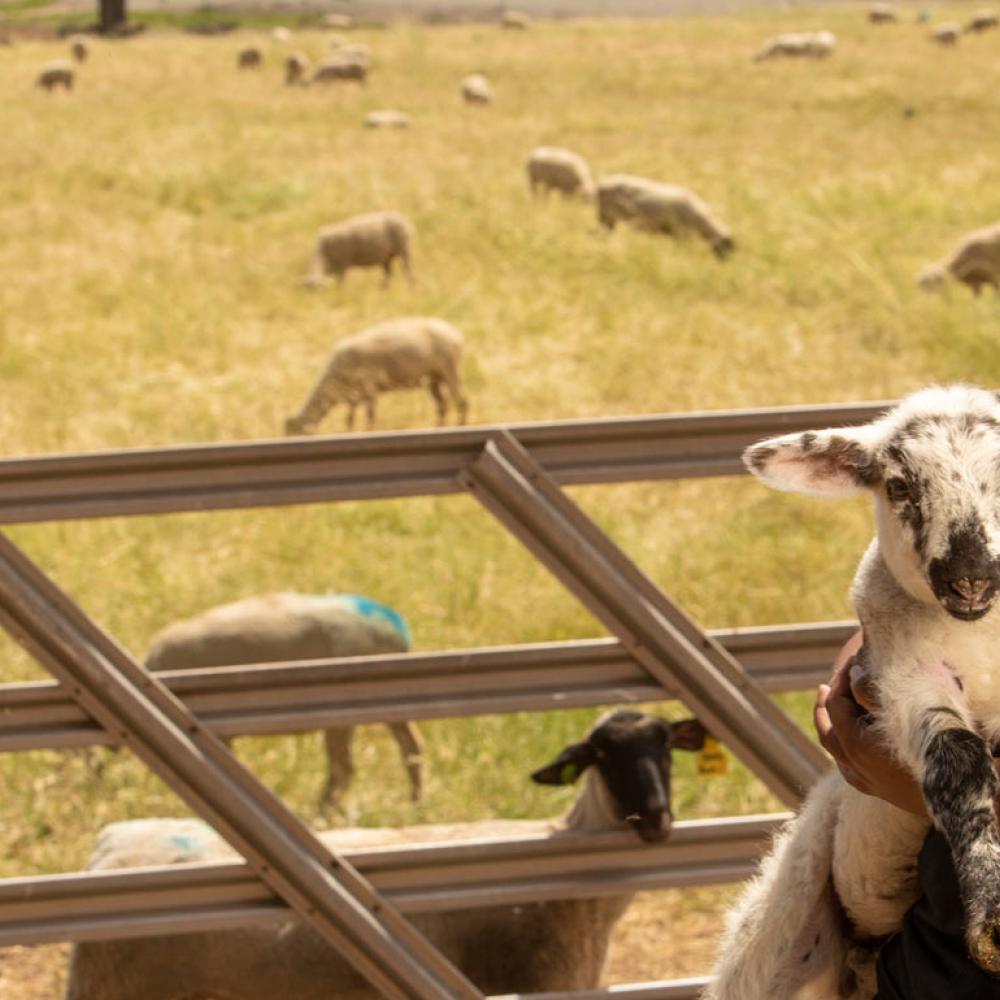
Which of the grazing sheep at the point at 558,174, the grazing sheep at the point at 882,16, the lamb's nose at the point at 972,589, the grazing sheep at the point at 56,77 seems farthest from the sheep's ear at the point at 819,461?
the grazing sheep at the point at 882,16

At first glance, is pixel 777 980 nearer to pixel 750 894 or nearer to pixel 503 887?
pixel 750 894

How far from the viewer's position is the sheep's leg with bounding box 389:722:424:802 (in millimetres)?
6547

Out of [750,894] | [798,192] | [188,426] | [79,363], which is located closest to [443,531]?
[188,426]

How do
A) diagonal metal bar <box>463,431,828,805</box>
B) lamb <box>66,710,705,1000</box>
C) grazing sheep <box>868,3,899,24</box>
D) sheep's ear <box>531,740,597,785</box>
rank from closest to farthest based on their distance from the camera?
diagonal metal bar <box>463,431,828,805</box>, lamb <box>66,710,705,1000</box>, sheep's ear <box>531,740,597,785</box>, grazing sheep <box>868,3,899,24</box>

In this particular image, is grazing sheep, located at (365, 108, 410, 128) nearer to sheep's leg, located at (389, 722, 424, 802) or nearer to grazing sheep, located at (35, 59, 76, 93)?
grazing sheep, located at (35, 59, 76, 93)

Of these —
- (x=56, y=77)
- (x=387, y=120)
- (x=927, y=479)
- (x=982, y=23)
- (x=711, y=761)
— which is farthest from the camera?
(x=982, y=23)

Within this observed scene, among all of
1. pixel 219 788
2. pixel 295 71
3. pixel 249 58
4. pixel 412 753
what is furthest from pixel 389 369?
pixel 249 58

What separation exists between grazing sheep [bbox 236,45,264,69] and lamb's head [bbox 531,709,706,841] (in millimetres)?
34119

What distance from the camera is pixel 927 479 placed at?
2.64m

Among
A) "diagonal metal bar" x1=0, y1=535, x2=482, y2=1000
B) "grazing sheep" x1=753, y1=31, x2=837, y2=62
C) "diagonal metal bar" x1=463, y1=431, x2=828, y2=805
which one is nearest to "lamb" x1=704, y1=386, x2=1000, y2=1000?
"diagonal metal bar" x1=463, y1=431, x2=828, y2=805

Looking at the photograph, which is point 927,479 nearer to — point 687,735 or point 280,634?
point 687,735

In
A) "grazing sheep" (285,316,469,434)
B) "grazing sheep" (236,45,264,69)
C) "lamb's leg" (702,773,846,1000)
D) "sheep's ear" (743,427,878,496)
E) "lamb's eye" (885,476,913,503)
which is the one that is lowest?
"grazing sheep" (236,45,264,69)

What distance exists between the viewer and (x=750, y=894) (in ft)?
9.26

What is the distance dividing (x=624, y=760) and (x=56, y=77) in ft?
100
